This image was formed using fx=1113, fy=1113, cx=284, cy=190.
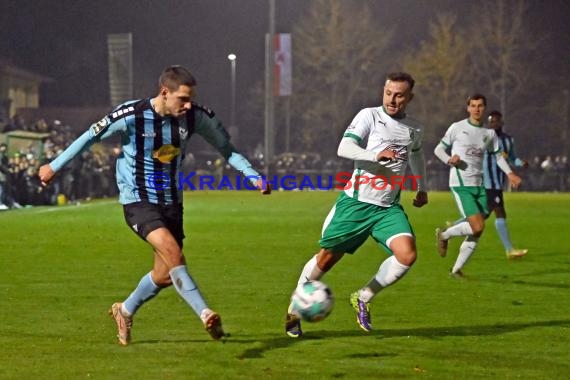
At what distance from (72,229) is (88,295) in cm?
1040

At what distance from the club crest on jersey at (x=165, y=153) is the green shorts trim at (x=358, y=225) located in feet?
4.92

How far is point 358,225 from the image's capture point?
8914mm

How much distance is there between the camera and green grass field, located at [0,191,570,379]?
7.52 metres

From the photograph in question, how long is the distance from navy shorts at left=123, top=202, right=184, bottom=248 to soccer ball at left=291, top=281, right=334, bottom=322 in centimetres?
96

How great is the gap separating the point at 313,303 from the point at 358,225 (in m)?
1.10

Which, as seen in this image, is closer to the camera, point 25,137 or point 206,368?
point 206,368

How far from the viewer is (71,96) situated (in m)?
90.2

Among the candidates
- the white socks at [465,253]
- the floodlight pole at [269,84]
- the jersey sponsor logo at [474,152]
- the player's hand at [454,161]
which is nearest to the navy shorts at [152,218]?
the player's hand at [454,161]

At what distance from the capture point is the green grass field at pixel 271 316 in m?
7.52

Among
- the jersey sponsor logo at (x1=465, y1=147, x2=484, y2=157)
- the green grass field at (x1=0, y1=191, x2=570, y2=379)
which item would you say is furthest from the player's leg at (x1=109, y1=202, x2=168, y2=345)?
the jersey sponsor logo at (x1=465, y1=147, x2=484, y2=157)

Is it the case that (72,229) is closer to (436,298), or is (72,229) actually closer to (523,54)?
(436,298)

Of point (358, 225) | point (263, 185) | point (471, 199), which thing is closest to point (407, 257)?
point (358, 225)

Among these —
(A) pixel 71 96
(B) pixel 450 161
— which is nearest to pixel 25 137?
(B) pixel 450 161

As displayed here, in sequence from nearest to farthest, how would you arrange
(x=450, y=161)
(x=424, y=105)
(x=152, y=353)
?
1. (x=152, y=353)
2. (x=450, y=161)
3. (x=424, y=105)
